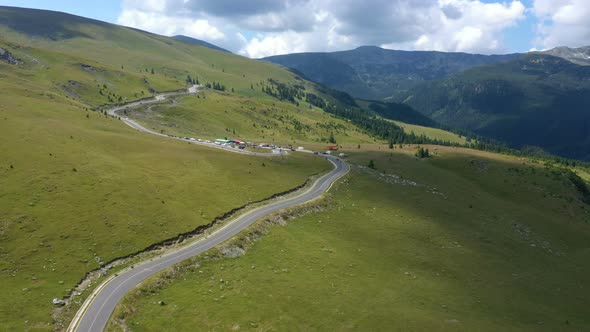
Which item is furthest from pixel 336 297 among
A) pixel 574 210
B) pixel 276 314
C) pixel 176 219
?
pixel 574 210

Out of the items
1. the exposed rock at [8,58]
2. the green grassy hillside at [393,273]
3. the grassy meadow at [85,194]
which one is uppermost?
the exposed rock at [8,58]

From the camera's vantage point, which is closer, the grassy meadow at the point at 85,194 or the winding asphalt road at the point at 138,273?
the winding asphalt road at the point at 138,273

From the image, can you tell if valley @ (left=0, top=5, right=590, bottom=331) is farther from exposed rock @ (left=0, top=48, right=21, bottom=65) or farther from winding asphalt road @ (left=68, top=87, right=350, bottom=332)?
exposed rock @ (left=0, top=48, right=21, bottom=65)

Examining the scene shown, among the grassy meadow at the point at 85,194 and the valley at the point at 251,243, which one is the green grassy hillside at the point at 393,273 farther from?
the grassy meadow at the point at 85,194

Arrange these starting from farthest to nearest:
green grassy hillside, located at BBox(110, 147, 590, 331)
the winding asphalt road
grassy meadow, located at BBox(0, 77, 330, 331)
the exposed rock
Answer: the exposed rock
grassy meadow, located at BBox(0, 77, 330, 331)
green grassy hillside, located at BBox(110, 147, 590, 331)
the winding asphalt road

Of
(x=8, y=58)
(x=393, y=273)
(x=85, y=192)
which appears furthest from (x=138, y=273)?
(x=8, y=58)

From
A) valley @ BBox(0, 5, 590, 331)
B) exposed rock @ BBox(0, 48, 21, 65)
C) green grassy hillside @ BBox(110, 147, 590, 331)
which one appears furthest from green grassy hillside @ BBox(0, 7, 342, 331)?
exposed rock @ BBox(0, 48, 21, 65)

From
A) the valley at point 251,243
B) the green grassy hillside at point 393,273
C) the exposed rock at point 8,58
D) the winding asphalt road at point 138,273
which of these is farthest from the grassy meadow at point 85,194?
the exposed rock at point 8,58
